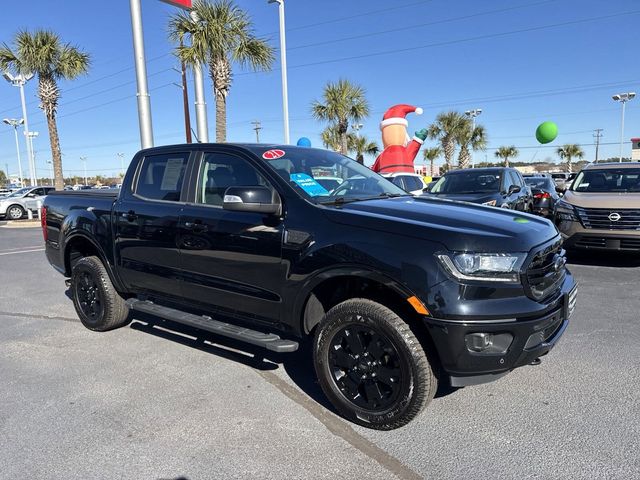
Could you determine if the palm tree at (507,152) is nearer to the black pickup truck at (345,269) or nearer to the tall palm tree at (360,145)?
the tall palm tree at (360,145)

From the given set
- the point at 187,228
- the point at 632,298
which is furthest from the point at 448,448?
the point at 632,298

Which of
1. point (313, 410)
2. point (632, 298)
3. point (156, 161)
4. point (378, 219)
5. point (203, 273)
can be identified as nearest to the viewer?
point (378, 219)

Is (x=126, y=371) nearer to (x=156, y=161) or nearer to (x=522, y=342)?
(x=156, y=161)

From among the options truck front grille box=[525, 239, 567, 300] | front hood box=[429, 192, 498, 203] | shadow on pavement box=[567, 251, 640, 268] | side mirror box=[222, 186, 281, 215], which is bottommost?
shadow on pavement box=[567, 251, 640, 268]

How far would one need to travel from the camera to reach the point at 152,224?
4.24m

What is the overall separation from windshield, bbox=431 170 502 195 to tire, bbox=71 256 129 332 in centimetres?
709

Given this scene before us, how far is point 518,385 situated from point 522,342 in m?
1.07

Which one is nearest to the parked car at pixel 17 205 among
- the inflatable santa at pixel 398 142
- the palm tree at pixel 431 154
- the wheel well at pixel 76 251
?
the inflatable santa at pixel 398 142

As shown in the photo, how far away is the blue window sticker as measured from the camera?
137 inches

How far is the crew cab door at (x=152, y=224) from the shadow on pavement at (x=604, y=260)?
694 centimetres

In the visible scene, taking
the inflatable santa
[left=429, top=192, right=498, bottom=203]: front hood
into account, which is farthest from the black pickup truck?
the inflatable santa

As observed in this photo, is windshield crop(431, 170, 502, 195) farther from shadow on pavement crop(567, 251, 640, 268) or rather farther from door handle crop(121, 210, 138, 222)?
door handle crop(121, 210, 138, 222)

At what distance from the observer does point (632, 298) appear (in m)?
5.84

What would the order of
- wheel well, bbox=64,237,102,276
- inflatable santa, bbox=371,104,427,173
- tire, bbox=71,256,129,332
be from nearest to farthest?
1. tire, bbox=71,256,129,332
2. wheel well, bbox=64,237,102,276
3. inflatable santa, bbox=371,104,427,173
